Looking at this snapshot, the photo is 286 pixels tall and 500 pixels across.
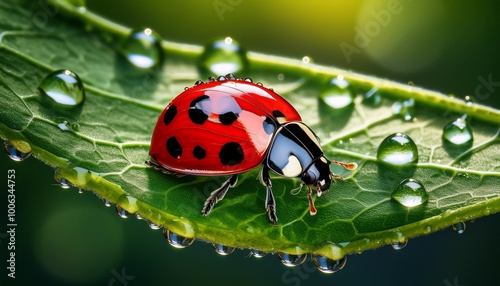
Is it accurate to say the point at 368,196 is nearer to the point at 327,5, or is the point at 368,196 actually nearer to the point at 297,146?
the point at 297,146

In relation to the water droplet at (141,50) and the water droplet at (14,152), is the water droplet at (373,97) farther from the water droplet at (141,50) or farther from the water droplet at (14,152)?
the water droplet at (14,152)

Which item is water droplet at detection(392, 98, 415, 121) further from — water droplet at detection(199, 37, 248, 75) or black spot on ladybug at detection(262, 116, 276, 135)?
water droplet at detection(199, 37, 248, 75)

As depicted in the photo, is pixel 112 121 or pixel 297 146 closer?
pixel 112 121

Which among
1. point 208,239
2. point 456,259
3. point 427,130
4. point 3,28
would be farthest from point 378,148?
point 456,259

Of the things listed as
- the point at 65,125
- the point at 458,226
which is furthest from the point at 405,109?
the point at 65,125

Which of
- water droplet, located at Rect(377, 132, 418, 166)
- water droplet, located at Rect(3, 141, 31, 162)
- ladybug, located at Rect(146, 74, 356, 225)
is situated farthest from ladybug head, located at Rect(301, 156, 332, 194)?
water droplet, located at Rect(3, 141, 31, 162)

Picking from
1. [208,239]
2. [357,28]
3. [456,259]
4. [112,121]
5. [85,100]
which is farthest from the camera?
[456,259]
